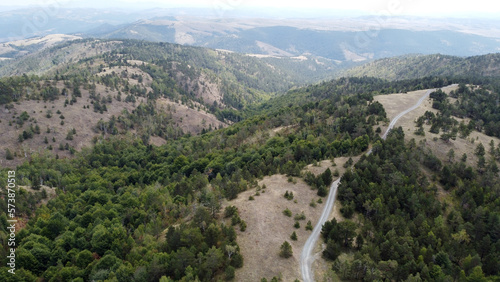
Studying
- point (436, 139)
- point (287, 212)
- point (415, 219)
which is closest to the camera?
point (415, 219)

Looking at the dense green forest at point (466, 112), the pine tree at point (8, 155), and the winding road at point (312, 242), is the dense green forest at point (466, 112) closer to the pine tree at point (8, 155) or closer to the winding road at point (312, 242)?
the winding road at point (312, 242)

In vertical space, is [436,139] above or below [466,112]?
below

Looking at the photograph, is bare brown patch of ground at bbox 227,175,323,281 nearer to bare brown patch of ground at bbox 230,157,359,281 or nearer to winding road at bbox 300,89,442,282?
bare brown patch of ground at bbox 230,157,359,281

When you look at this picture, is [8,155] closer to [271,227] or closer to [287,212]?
[271,227]

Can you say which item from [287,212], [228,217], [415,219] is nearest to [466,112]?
[415,219]

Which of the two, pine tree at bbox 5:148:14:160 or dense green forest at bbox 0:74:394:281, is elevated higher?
dense green forest at bbox 0:74:394:281

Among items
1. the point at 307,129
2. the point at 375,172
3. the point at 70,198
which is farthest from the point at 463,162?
the point at 70,198

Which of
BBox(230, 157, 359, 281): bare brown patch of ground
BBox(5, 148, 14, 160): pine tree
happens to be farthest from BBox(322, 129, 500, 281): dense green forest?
BBox(5, 148, 14, 160): pine tree

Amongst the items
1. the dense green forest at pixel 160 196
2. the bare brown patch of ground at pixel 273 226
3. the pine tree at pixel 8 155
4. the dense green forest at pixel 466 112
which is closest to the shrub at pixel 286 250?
the bare brown patch of ground at pixel 273 226

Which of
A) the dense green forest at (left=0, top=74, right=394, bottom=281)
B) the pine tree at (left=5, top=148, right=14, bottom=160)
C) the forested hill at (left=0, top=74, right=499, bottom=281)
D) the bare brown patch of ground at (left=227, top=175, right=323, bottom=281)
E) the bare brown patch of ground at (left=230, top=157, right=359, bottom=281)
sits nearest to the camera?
the forested hill at (left=0, top=74, right=499, bottom=281)

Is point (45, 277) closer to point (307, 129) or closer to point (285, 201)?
point (285, 201)

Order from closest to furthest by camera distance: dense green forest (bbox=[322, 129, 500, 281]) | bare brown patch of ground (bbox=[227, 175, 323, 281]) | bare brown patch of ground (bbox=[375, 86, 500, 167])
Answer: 1. dense green forest (bbox=[322, 129, 500, 281])
2. bare brown patch of ground (bbox=[227, 175, 323, 281])
3. bare brown patch of ground (bbox=[375, 86, 500, 167])
